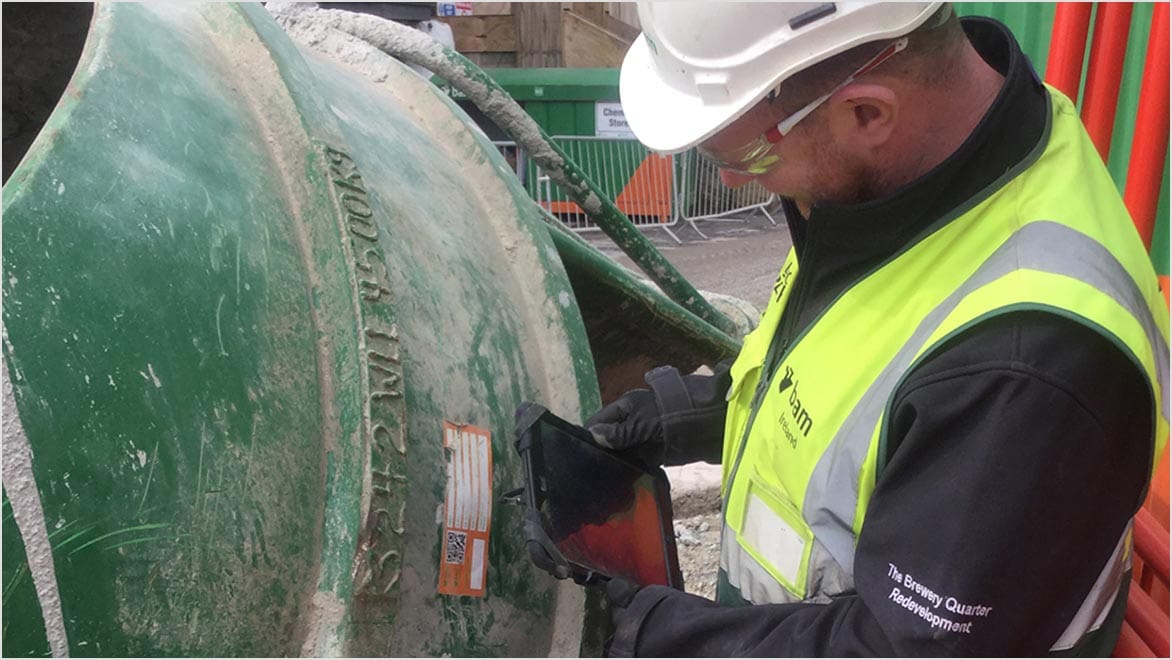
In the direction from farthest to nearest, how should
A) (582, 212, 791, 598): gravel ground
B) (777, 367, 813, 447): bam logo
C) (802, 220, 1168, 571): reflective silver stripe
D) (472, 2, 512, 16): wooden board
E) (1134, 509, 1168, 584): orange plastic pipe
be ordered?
1. (472, 2, 512, 16): wooden board
2. (582, 212, 791, 598): gravel ground
3. (1134, 509, 1168, 584): orange plastic pipe
4. (777, 367, 813, 447): bam logo
5. (802, 220, 1168, 571): reflective silver stripe

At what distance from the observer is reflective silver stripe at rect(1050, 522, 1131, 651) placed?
1.61 m

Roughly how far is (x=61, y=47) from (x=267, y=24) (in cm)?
122

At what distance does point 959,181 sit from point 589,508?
3.21 ft

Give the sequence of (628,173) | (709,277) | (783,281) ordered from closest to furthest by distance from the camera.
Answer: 1. (783,281)
2. (709,277)
3. (628,173)

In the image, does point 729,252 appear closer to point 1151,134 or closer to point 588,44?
point 588,44

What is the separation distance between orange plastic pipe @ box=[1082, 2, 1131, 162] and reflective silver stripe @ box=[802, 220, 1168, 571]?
1994 mm

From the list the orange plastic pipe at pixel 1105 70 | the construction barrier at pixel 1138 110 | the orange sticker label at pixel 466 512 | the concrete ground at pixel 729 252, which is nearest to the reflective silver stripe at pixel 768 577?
the orange sticker label at pixel 466 512

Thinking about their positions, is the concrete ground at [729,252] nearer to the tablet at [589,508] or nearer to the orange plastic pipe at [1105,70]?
the orange plastic pipe at [1105,70]

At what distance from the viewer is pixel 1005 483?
1.39 m

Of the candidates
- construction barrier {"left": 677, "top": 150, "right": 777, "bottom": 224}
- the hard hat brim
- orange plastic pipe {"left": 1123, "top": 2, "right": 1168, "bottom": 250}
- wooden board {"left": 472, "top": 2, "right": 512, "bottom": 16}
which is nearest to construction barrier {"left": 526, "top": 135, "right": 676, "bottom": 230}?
construction barrier {"left": 677, "top": 150, "right": 777, "bottom": 224}

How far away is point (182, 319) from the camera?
5.68 feet

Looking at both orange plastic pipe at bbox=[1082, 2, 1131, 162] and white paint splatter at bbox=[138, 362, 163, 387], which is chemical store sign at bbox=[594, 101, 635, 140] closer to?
Answer: orange plastic pipe at bbox=[1082, 2, 1131, 162]

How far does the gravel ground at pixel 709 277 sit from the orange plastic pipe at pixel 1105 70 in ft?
5.58

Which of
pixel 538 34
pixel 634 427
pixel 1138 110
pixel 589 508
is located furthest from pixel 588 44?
pixel 589 508
